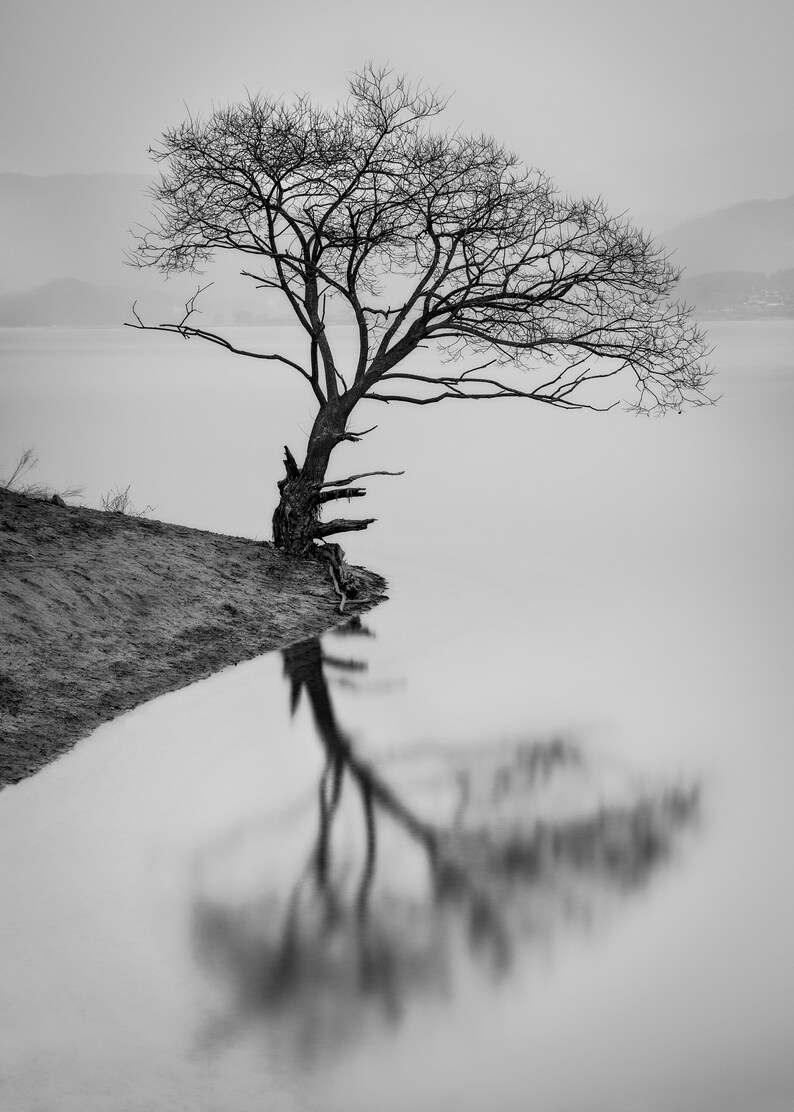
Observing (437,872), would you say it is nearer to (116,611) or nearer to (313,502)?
(116,611)

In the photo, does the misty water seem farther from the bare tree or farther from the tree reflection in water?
the bare tree

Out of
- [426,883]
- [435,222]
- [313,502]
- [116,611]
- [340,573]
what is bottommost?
[426,883]

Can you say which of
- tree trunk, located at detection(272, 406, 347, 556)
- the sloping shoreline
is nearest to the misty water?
the sloping shoreline

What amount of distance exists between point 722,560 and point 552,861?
13410 millimetres

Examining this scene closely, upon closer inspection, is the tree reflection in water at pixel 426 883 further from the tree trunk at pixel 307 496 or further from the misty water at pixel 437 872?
the tree trunk at pixel 307 496

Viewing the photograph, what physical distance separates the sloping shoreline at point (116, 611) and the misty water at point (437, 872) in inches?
16.7

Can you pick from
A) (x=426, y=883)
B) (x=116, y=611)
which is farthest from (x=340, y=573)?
(x=426, y=883)

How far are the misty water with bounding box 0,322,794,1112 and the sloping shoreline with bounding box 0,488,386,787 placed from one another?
0.42 m

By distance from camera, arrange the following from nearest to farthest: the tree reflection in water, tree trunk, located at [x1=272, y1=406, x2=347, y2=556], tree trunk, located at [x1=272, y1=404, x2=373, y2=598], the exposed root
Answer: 1. the tree reflection in water
2. the exposed root
3. tree trunk, located at [x1=272, y1=404, x2=373, y2=598]
4. tree trunk, located at [x1=272, y1=406, x2=347, y2=556]

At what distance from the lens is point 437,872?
8.35 m

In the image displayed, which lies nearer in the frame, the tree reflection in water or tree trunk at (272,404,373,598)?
the tree reflection in water

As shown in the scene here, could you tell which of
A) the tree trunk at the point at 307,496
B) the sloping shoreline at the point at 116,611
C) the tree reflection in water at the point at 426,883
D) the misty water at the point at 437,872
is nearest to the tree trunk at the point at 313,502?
the tree trunk at the point at 307,496

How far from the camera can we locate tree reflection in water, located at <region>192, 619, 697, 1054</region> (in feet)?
22.3

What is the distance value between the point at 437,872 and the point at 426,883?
0.65 feet
